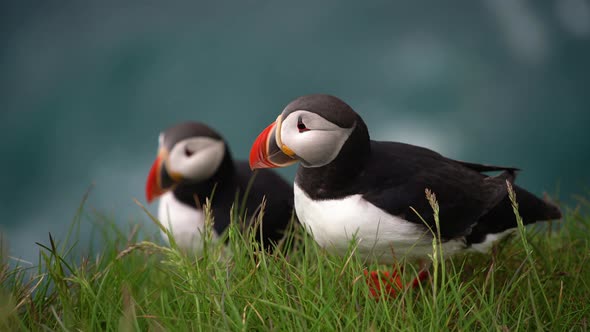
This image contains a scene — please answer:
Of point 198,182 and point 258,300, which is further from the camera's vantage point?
point 198,182

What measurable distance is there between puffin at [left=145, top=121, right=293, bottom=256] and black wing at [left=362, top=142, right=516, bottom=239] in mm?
1104

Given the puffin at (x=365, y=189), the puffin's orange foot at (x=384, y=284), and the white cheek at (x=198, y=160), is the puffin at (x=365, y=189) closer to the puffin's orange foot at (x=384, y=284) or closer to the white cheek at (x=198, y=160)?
the puffin's orange foot at (x=384, y=284)

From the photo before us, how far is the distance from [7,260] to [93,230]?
1.08 m

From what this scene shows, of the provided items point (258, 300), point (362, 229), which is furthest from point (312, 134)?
point (258, 300)

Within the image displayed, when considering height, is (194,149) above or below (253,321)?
above

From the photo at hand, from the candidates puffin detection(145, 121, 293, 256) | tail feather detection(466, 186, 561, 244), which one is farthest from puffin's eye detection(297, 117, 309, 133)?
puffin detection(145, 121, 293, 256)

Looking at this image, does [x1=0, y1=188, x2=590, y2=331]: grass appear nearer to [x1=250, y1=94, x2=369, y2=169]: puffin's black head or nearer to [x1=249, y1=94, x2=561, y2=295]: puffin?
[x1=249, y1=94, x2=561, y2=295]: puffin

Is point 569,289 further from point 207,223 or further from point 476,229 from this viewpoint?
point 207,223

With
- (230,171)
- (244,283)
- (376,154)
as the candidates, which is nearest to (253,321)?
(244,283)

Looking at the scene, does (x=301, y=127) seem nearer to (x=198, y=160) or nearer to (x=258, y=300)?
(x=258, y=300)

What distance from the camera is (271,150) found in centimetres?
270

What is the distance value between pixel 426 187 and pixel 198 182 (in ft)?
5.79

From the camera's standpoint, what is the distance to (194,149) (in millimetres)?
3900

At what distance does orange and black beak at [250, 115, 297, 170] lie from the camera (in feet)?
8.72
